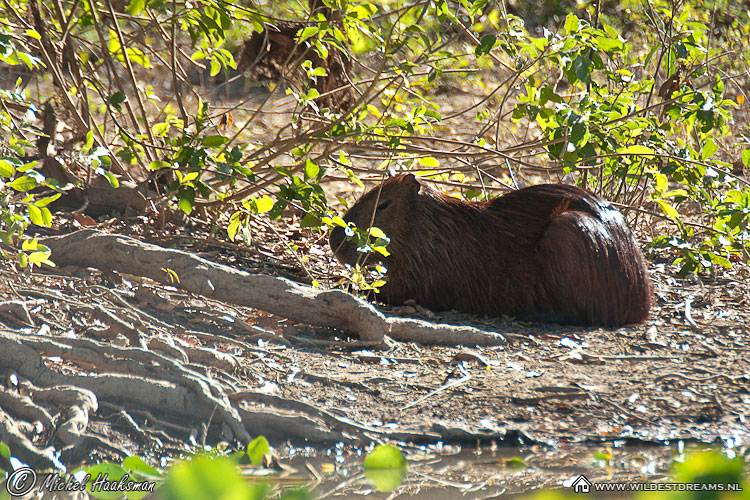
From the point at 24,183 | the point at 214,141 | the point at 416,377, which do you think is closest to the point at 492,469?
the point at 416,377

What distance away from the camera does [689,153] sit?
4.68 metres

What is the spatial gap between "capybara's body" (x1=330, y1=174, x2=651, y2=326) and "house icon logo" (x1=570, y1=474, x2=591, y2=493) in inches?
76.7

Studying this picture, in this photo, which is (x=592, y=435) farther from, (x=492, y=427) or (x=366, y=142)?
(x=366, y=142)

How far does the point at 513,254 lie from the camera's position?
4.43 metres

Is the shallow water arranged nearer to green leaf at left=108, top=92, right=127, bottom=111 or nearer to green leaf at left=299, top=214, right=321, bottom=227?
green leaf at left=299, top=214, right=321, bottom=227

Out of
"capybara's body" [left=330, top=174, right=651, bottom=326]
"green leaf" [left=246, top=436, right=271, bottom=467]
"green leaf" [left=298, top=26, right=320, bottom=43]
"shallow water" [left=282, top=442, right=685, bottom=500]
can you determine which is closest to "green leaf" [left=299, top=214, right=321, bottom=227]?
"capybara's body" [left=330, top=174, right=651, bottom=326]

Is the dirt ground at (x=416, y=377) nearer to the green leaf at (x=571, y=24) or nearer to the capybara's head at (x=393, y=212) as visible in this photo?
the capybara's head at (x=393, y=212)

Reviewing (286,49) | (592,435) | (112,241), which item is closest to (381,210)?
(112,241)

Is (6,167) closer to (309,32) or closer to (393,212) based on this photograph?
(309,32)

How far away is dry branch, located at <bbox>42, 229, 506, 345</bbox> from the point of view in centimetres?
356

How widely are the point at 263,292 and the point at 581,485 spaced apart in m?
1.87

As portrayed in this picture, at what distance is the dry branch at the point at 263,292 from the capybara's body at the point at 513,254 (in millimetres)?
666

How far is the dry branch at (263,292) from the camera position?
3562 millimetres

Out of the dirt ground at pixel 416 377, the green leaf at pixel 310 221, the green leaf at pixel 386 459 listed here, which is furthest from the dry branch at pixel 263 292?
the green leaf at pixel 386 459
